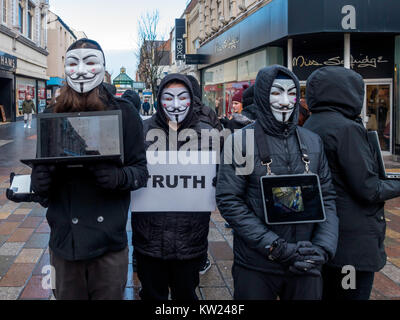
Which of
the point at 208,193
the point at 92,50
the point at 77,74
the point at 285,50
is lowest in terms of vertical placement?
the point at 208,193

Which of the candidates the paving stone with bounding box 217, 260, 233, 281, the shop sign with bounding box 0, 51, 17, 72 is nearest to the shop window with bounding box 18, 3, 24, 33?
the shop sign with bounding box 0, 51, 17, 72

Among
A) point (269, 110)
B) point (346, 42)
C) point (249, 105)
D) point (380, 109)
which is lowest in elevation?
point (269, 110)

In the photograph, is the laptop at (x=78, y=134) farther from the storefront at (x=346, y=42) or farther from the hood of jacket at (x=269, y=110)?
the storefront at (x=346, y=42)

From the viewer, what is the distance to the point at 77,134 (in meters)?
2.11

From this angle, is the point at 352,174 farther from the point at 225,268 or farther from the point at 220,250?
the point at 220,250

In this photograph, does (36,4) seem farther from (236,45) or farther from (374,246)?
(374,246)

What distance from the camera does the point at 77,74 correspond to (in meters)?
2.26

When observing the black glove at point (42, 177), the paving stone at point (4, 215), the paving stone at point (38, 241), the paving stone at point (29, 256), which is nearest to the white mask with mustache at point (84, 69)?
the black glove at point (42, 177)

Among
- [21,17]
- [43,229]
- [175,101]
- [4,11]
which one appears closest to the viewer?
[175,101]

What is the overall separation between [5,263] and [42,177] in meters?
2.83

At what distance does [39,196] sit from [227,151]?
40.5 inches

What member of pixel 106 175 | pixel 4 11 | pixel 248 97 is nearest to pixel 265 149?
pixel 106 175

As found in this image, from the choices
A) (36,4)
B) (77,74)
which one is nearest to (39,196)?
(77,74)

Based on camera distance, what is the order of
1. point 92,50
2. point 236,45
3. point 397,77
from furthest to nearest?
point 236,45
point 397,77
point 92,50
